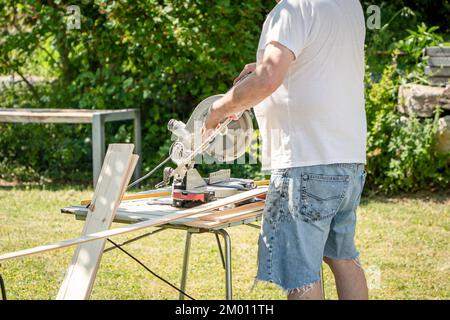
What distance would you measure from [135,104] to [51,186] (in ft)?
4.10

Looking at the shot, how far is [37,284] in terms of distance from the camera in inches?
194

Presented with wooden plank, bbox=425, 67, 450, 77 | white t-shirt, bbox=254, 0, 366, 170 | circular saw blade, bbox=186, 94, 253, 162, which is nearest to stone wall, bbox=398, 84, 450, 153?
wooden plank, bbox=425, 67, 450, 77

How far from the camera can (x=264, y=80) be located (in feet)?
9.34

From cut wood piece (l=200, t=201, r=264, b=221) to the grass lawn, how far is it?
1.52 meters

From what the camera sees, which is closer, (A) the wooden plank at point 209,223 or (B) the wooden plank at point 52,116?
(A) the wooden plank at point 209,223

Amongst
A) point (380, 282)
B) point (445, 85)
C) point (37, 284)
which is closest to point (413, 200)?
point (445, 85)

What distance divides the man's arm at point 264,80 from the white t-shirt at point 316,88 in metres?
0.04

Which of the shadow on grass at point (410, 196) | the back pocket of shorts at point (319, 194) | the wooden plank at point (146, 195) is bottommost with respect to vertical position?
the shadow on grass at point (410, 196)

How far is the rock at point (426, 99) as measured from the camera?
724 centimetres

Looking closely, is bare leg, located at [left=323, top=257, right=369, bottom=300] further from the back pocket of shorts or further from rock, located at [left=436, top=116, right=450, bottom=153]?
rock, located at [left=436, top=116, right=450, bottom=153]

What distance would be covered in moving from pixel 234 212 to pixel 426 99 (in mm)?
4454

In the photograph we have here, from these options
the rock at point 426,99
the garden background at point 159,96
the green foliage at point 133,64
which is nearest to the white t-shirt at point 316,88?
the garden background at point 159,96

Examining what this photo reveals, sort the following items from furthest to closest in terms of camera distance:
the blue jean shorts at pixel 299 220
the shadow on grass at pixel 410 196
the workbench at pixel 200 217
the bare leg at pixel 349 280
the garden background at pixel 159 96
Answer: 1. the shadow on grass at pixel 410 196
2. the garden background at pixel 159 96
3. the bare leg at pixel 349 280
4. the workbench at pixel 200 217
5. the blue jean shorts at pixel 299 220

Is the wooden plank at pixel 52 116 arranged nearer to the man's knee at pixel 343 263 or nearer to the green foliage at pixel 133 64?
the green foliage at pixel 133 64
